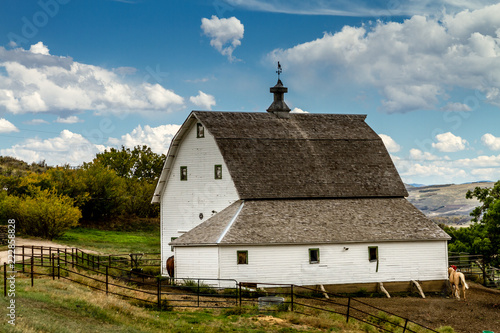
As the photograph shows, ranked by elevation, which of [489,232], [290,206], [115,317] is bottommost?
[115,317]

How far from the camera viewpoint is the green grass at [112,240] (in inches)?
1561

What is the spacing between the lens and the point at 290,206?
2980cm

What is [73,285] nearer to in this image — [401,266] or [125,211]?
[401,266]

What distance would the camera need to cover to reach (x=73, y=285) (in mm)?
20750

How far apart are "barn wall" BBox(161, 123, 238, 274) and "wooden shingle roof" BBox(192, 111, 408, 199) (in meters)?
0.88

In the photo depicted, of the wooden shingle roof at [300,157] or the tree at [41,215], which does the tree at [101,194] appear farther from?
the wooden shingle roof at [300,157]

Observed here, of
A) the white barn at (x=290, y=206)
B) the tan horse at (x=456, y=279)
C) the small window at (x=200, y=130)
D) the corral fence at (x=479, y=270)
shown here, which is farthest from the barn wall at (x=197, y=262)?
the corral fence at (x=479, y=270)

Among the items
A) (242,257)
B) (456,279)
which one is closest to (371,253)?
(456,279)

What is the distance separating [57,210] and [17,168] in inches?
1499

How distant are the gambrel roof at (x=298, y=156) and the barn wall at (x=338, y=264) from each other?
152 inches

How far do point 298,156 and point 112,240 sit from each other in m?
20.2

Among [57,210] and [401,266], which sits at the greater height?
[57,210]

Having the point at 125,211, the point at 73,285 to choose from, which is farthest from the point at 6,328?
the point at 125,211

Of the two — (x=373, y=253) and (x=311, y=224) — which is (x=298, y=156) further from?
(x=373, y=253)
